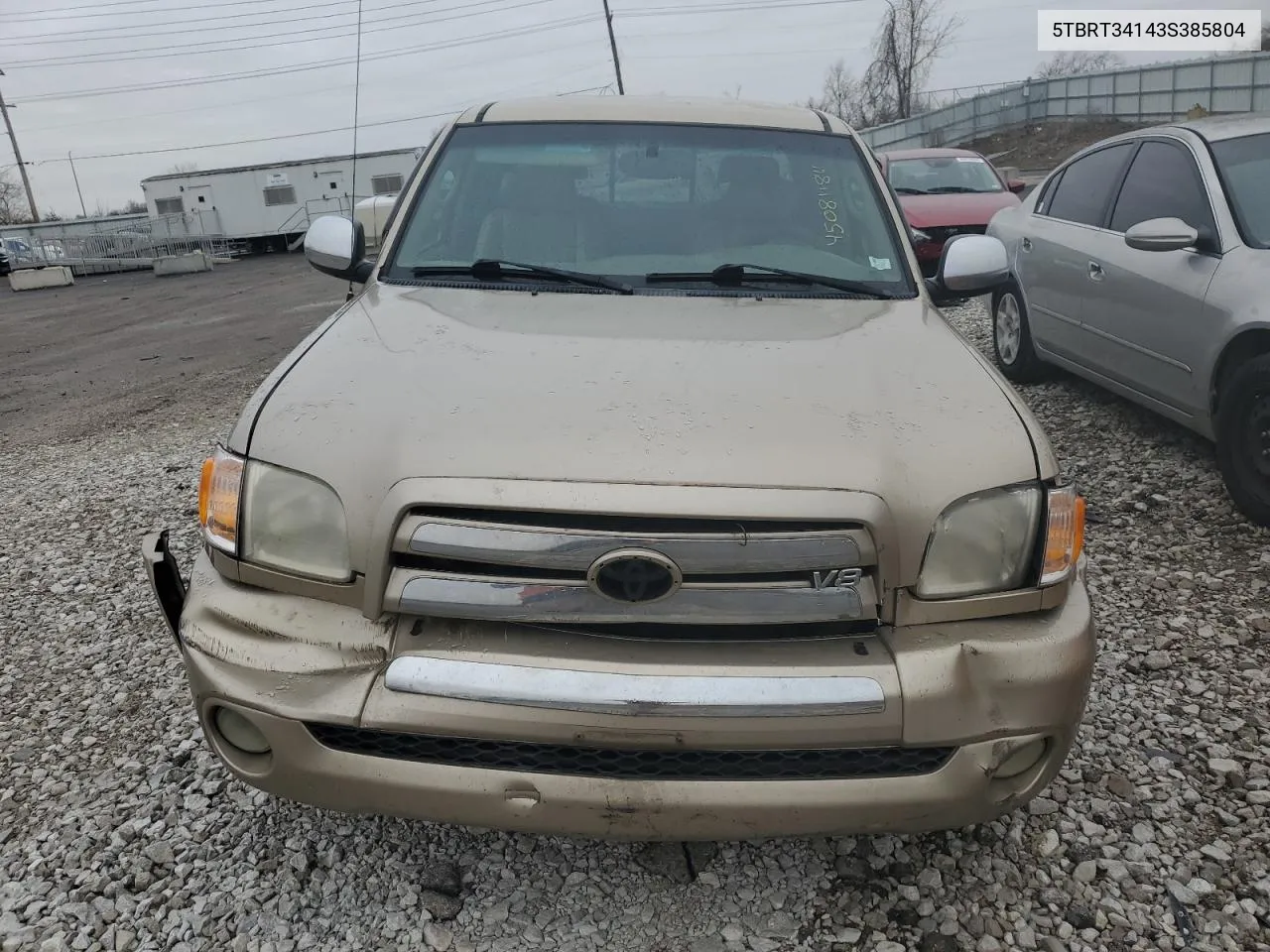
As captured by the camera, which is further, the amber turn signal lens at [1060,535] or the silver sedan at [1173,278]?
the silver sedan at [1173,278]

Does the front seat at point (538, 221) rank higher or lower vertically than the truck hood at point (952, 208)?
higher

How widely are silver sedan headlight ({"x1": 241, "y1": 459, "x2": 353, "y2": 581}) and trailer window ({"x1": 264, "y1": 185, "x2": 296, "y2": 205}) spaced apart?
1273 inches

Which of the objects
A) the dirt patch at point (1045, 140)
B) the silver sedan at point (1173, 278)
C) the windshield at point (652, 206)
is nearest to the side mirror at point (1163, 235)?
the silver sedan at point (1173, 278)

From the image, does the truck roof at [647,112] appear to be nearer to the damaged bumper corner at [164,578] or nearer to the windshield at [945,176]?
the damaged bumper corner at [164,578]

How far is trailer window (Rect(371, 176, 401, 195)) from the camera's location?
3005 centimetres

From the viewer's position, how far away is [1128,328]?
4766 millimetres

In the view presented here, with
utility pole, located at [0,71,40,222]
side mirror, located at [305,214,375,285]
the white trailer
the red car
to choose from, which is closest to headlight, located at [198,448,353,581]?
side mirror, located at [305,214,375,285]

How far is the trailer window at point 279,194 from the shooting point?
31.0 metres

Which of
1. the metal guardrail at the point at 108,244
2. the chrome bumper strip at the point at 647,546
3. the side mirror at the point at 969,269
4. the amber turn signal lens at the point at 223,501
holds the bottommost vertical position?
the metal guardrail at the point at 108,244

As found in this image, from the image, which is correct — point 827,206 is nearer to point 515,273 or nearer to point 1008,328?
point 515,273

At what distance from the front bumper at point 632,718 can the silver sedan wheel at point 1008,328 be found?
4830 mm

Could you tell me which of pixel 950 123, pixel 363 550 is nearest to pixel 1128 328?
pixel 363 550

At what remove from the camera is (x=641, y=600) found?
1.81 meters

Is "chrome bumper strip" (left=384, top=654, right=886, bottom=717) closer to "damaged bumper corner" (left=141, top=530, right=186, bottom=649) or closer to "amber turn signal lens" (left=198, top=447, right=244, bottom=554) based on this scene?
"amber turn signal lens" (left=198, top=447, right=244, bottom=554)
